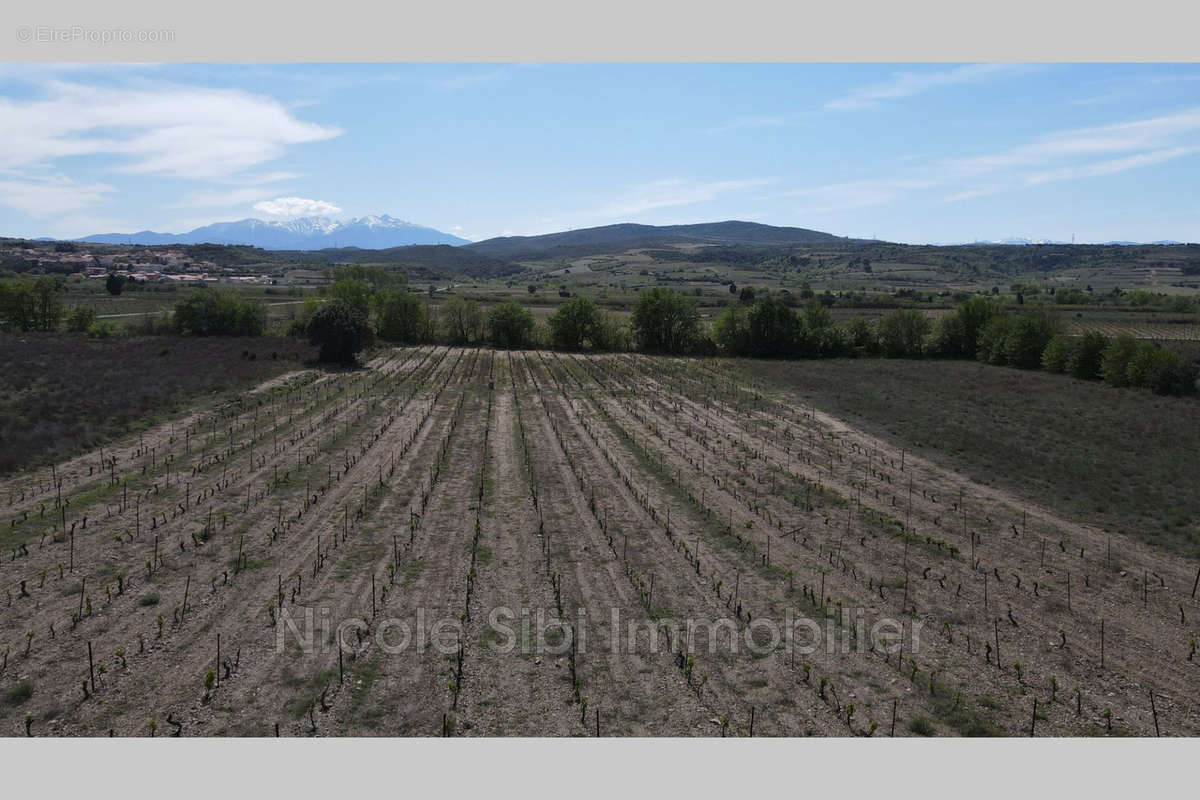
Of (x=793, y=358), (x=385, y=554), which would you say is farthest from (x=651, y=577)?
(x=793, y=358)

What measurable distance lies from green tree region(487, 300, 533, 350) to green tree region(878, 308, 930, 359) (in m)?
39.6

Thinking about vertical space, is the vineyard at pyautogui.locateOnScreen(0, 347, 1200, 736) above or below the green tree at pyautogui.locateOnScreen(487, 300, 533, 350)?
below

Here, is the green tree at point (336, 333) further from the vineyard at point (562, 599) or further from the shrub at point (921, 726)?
the shrub at point (921, 726)

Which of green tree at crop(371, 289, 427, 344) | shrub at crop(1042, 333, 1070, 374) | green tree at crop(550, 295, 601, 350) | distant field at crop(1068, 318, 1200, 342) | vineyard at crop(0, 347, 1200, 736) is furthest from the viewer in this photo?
distant field at crop(1068, 318, 1200, 342)

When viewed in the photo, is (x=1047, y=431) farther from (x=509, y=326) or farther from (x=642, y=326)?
(x=509, y=326)

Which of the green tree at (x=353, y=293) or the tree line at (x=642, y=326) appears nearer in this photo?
the tree line at (x=642, y=326)

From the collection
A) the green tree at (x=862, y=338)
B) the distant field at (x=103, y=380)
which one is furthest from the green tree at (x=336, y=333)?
the green tree at (x=862, y=338)

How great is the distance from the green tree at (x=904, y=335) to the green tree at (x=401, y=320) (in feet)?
169

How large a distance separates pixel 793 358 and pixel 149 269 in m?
172

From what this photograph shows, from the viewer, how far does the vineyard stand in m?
11.3

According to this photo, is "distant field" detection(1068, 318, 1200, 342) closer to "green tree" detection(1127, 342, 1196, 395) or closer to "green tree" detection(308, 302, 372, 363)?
"green tree" detection(1127, 342, 1196, 395)

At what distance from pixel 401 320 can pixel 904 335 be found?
55.2 metres

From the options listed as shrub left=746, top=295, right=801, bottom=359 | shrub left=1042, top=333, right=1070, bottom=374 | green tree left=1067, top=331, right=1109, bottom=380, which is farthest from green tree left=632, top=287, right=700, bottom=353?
green tree left=1067, top=331, right=1109, bottom=380

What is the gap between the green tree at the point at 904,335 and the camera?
77000mm
